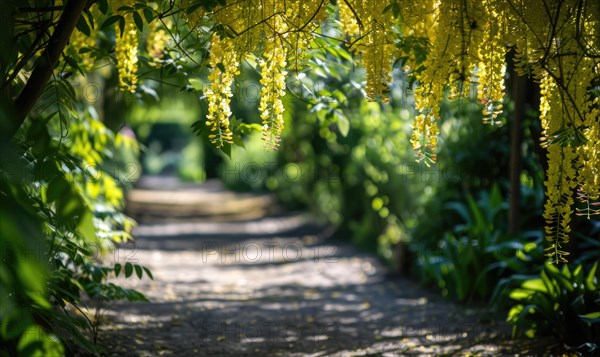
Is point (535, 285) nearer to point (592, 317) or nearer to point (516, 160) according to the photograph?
point (592, 317)

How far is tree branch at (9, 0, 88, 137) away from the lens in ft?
9.05

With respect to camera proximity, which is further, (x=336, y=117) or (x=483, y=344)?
(x=483, y=344)

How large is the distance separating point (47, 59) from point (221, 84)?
2.56 ft

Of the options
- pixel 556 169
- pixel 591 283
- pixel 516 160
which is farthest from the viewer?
pixel 516 160

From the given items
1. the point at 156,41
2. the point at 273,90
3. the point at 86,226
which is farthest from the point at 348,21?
the point at 86,226

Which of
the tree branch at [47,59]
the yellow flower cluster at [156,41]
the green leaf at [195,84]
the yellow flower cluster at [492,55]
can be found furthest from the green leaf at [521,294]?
the tree branch at [47,59]

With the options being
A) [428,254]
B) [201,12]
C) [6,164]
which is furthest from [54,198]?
[428,254]

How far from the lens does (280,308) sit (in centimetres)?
593

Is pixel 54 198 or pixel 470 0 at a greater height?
pixel 470 0

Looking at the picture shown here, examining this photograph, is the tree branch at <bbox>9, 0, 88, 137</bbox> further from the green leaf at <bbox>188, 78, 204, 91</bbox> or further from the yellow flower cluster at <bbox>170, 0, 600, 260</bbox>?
the green leaf at <bbox>188, 78, 204, 91</bbox>

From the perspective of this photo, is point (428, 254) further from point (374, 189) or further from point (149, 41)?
point (149, 41)

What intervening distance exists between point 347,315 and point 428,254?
1415 millimetres

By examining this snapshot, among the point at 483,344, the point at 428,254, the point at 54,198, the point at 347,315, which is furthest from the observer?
the point at 428,254

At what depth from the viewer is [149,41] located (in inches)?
155
